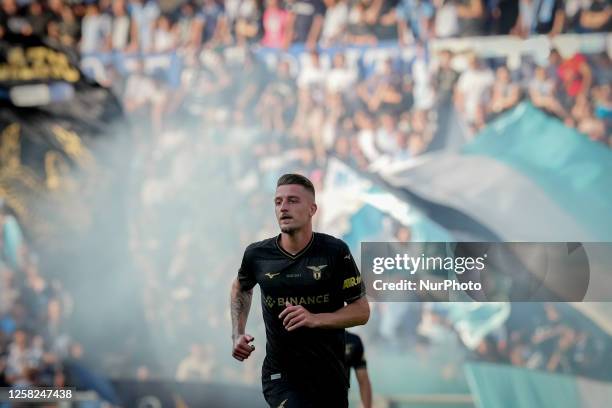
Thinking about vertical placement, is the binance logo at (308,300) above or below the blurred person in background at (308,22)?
below

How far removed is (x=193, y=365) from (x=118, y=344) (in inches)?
30.8

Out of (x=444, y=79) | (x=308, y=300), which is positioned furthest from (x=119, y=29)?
(x=308, y=300)

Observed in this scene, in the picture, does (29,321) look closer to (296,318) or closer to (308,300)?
(308,300)

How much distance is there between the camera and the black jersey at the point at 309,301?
3.79m

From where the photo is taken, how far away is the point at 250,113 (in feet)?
25.4

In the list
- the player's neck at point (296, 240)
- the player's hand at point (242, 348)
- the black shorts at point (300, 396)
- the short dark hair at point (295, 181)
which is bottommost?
the black shorts at point (300, 396)

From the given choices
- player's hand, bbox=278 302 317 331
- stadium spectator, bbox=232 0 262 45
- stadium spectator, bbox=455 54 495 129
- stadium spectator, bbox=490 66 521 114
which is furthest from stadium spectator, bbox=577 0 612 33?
player's hand, bbox=278 302 317 331

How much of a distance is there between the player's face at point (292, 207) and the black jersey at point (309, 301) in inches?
6.2

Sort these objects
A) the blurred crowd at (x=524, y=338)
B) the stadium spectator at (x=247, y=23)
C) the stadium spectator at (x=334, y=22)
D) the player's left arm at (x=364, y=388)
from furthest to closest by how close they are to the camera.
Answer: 1. the stadium spectator at (x=247, y=23)
2. the stadium spectator at (x=334, y=22)
3. the blurred crowd at (x=524, y=338)
4. the player's left arm at (x=364, y=388)

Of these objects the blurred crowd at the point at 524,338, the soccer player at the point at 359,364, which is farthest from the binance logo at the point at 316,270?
the blurred crowd at the point at 524,338

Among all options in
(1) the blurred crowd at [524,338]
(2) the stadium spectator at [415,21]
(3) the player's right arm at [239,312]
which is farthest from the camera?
(2) the stadium spectator at [415,21]

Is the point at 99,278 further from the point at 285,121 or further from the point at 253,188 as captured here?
the point at 285,121

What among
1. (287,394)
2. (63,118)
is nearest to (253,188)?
(63,118)

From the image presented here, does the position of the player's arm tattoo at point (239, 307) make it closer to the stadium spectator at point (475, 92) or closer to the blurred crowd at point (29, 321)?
the stadium spectator at point (475, 92)
